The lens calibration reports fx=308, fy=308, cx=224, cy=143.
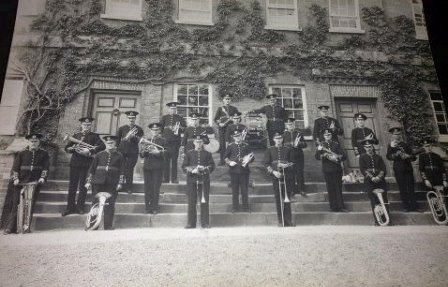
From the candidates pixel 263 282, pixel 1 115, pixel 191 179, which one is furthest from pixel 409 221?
pixel 1 115

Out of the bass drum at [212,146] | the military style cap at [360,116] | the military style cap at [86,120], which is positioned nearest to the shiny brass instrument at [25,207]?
the military style cap at [86,120]

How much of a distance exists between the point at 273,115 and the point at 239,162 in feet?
2.16

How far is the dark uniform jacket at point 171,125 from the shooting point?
3.25 m

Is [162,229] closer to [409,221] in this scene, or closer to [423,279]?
[423,279]

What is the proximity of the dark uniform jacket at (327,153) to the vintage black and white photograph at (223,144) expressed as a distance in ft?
0.08

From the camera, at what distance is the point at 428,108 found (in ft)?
11.2

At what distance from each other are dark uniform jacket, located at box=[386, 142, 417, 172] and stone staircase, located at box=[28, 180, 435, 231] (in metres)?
0.23

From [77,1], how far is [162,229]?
8.46ft

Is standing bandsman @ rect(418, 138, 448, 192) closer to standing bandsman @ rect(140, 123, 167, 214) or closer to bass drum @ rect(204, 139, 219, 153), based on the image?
bass drum @ rect(204, 139, 219, 153)

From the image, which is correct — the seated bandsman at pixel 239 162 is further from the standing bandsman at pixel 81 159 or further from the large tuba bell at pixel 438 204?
the large tuba bell at pixel 438 204

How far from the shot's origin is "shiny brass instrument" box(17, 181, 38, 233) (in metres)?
2.70

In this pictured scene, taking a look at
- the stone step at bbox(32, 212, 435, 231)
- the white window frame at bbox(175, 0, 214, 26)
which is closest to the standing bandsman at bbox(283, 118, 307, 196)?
the stone step at bbox(32, 212, 435, 231)

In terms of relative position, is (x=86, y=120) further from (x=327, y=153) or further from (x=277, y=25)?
(x=327, y=153)

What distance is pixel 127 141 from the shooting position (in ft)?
10.3
